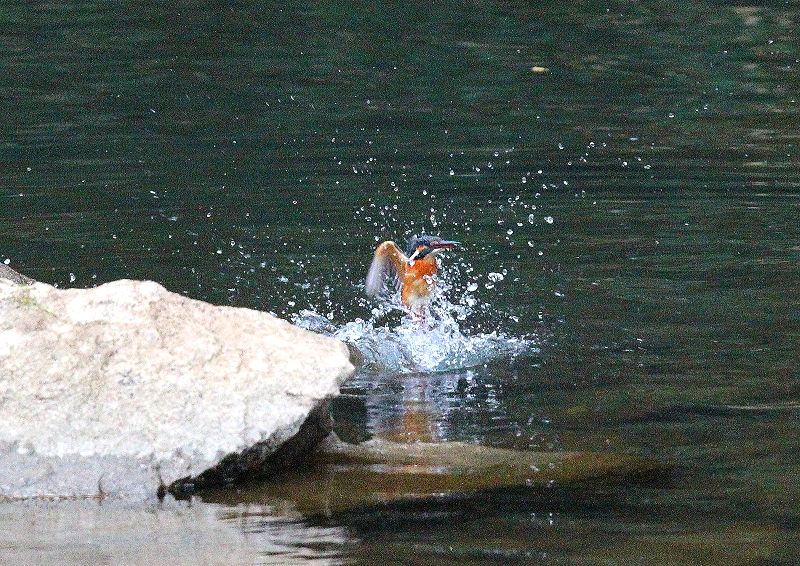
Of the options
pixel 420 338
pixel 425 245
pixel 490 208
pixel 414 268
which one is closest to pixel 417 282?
pixel 414 268

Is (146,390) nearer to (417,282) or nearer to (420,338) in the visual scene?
(420,338)

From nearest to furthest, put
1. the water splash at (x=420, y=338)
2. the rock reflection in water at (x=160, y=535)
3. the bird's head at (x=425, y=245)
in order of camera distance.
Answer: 1. the rock reflection in water at (x=160, y=535)
2. the water splash at (x=420, y=338)
3. the bird's head at (x=425, y=245)

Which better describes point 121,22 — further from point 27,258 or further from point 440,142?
point 27,258

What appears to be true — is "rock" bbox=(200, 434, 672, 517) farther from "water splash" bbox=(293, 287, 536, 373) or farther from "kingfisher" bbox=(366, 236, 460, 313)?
"kingfisher" bbox=(366, 236, 460, 313)

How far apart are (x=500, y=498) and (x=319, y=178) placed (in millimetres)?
6665

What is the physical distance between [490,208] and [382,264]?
2331mm

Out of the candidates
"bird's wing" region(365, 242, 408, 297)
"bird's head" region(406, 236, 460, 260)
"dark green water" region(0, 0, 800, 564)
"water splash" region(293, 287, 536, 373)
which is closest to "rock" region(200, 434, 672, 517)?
"dark green water" region(0, 0, 800, 564)

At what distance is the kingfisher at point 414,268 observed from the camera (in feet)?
29.2

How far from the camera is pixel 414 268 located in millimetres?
9133

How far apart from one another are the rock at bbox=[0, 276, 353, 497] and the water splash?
1.80m

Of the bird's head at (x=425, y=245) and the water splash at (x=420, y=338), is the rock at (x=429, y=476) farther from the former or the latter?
Result: the bird's head at (x=425, y=245)

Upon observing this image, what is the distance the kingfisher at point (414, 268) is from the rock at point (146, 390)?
2832mm

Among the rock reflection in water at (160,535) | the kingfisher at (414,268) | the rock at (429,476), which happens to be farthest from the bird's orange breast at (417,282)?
the rock reflection in water at (160,535)

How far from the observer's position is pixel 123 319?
19.4 ft
